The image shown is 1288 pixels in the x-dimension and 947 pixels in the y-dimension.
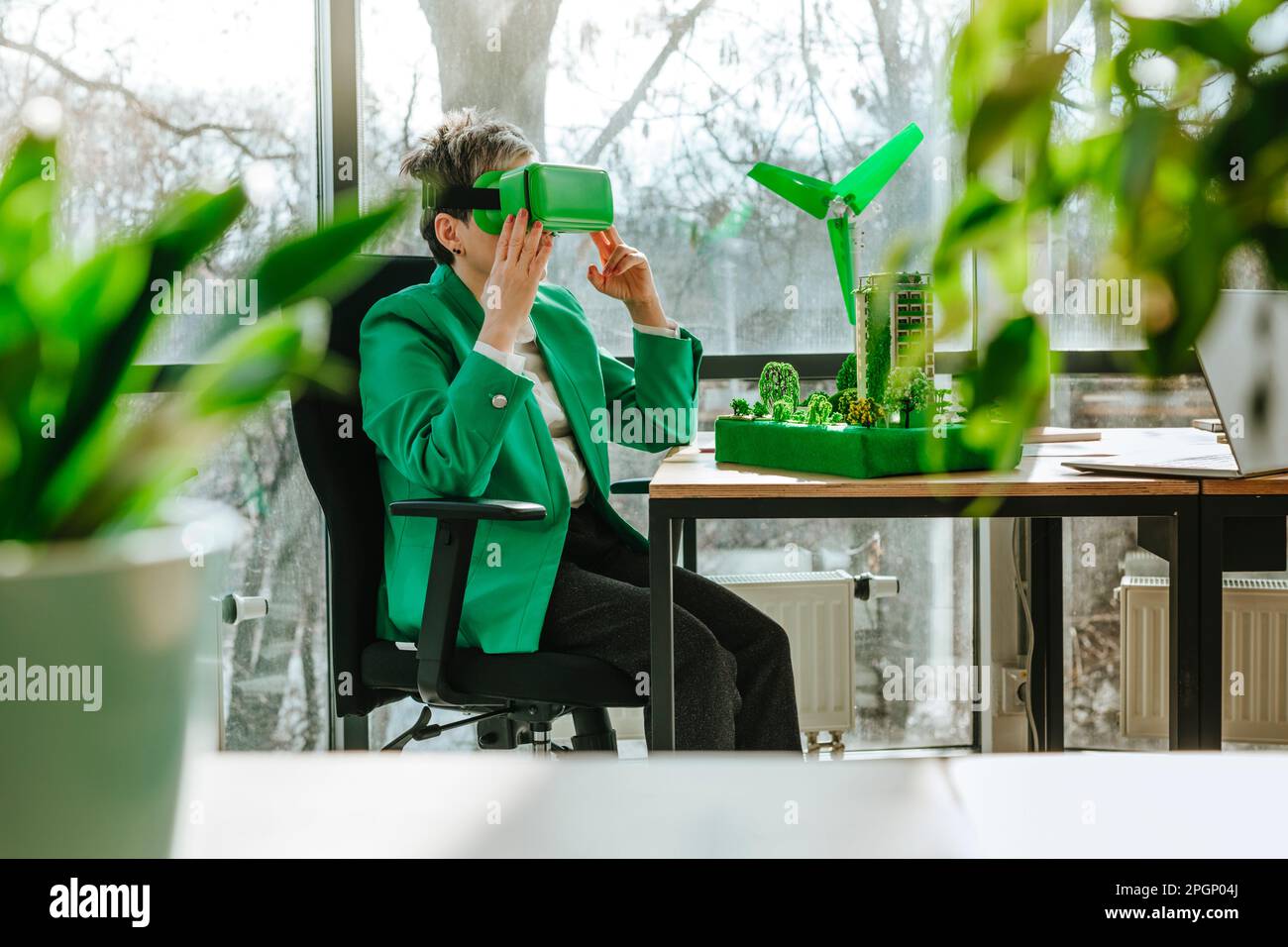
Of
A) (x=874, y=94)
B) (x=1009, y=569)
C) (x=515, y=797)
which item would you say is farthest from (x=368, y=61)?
(x=515, y=797)

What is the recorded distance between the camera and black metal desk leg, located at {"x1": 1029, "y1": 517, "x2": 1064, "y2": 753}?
8.16ft

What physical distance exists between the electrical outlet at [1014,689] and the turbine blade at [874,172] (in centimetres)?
131

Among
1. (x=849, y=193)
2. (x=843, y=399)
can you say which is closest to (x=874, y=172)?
(x=849, y=193)

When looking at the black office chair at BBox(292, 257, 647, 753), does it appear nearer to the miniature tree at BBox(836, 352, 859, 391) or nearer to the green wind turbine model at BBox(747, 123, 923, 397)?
the miniature tree at BBox(836, 352, 859, 391)

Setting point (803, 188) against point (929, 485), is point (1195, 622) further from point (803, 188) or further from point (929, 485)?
point (803, 188)

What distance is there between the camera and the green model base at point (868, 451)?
1452 millimetres

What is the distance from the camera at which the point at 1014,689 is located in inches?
107

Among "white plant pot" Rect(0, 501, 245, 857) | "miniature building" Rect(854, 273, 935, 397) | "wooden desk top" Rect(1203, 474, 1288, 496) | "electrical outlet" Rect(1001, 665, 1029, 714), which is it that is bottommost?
"electrical outlet" Rect(1001, 665, 1029, 714)

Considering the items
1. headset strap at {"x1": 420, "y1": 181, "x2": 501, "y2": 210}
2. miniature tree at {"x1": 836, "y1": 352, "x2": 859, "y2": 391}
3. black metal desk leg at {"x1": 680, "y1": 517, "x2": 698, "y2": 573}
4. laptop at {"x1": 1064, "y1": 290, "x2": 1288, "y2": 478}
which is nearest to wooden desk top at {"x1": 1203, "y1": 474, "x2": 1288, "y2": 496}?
laptop at {"x1": 1064, "y1": 290, "x2": 1288, "y2": 478}

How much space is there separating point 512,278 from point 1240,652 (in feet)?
6.11

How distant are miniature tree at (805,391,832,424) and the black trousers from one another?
0.36 metres

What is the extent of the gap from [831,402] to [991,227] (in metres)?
1.46

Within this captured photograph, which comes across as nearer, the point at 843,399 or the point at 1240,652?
the point at 843,399

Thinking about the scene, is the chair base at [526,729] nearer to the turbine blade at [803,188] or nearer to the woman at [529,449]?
the woman at [529,449]
